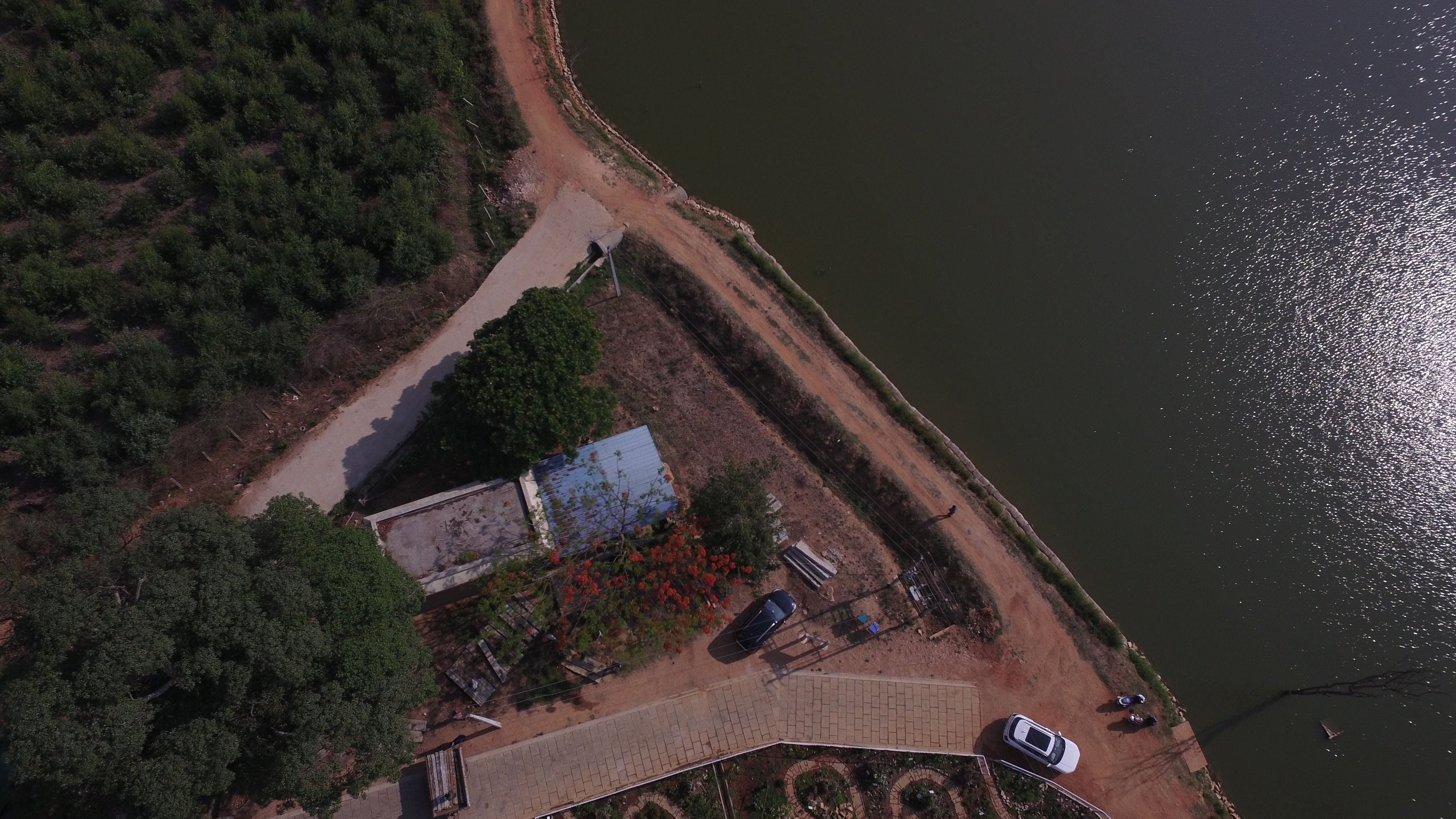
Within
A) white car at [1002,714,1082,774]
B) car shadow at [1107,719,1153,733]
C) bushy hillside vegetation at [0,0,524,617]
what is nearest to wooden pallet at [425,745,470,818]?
bushy hillside vegetation at [0,0,524,617]

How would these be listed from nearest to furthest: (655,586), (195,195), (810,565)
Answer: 1. (655,586)
2. (810,565)
3. (195,195)

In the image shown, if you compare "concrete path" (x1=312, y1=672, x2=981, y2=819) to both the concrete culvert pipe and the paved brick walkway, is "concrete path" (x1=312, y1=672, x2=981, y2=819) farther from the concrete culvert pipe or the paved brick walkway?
the concrete culvert pipe

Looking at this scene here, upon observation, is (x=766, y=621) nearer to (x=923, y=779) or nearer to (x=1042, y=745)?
(x=923, y=779)

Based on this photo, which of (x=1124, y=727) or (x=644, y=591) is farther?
(x=1124, y=727)

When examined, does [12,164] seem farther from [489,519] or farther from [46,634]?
[489,519]

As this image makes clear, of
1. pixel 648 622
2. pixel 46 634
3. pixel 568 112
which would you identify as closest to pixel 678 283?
pixel 568 112

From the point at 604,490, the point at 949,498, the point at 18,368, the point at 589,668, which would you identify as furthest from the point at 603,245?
the point at 18,368
